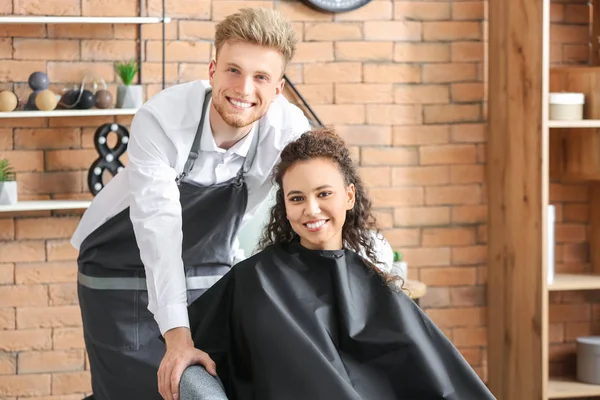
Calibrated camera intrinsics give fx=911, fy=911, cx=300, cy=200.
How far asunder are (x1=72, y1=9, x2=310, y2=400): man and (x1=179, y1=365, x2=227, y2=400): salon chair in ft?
0.09

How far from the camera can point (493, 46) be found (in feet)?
11.0

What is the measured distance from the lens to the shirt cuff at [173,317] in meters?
1.81

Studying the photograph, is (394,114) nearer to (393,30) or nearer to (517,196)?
(393,30)

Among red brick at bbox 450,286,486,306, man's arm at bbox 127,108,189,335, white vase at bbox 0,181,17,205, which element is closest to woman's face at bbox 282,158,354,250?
man's arm at bbox 127,108,189,335

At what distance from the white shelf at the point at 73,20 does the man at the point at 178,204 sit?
883mm

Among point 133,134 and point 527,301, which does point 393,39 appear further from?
point 133,134

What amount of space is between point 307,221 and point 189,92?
50cm

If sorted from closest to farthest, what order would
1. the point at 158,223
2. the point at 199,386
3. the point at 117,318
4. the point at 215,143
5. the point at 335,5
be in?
1. the point at 199,386
2. the point at 158,223
3. the point at 215,143
4. the point at 117,318
5. the point at 335,5

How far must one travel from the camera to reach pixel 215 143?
2.07 m

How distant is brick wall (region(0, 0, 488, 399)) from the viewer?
10.2 ft

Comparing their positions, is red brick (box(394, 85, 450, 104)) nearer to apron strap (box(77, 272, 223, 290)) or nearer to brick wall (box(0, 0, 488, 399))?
brick wall (box(0, 0, 488, 399))

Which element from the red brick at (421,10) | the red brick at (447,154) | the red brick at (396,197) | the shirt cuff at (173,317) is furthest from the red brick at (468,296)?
the shirt cuff at (173,317)

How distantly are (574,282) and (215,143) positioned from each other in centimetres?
164

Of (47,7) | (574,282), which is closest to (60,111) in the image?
(47,7)
